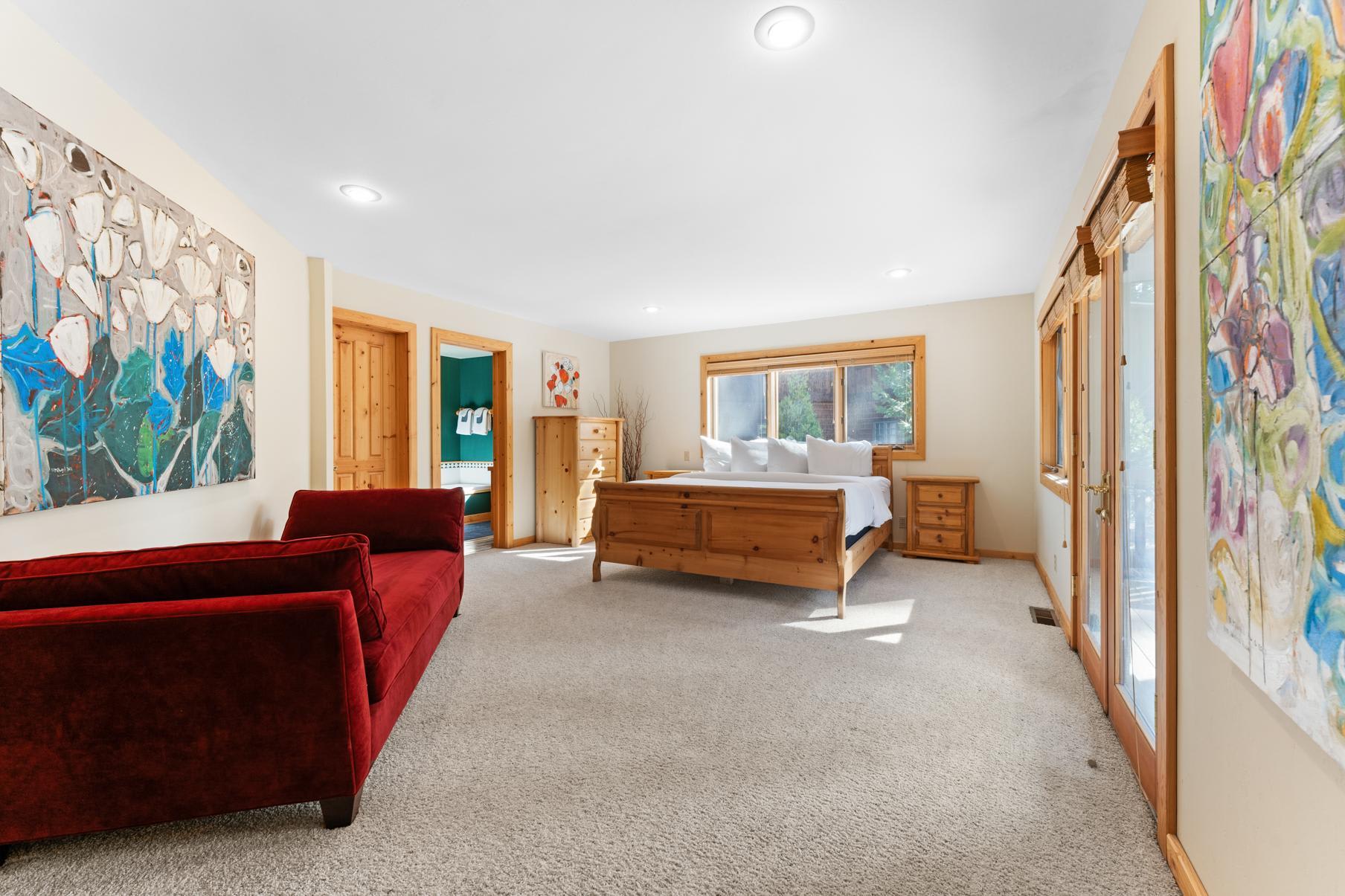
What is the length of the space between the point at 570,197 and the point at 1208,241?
251 cm

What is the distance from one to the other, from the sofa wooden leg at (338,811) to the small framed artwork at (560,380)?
463 centimetres

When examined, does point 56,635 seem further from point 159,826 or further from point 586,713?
point 586,713

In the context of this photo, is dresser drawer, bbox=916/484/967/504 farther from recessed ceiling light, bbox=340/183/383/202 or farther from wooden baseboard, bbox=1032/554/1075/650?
recessed ceiling light, bbox=340/183/383/202

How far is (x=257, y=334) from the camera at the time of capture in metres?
3.08

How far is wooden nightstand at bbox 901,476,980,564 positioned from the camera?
4.66 metres

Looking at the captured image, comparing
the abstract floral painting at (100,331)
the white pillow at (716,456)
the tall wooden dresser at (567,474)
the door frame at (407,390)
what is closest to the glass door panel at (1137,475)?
the abstract floral painting at (100,331)

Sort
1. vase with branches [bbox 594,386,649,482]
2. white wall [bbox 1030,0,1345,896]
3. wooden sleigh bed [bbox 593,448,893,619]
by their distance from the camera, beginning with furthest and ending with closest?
vase with branches [bbox 594,386,649,482]
wooden sleigh bed [bbox 593,448,893,619]
white wall [bbox 1030,0,1345,896]

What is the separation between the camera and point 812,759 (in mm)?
1808

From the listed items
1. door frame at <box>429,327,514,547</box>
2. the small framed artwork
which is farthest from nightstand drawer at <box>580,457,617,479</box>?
the small framed artwork

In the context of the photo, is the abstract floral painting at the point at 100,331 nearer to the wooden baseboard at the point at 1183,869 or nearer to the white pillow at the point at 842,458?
the wooden baseboard at the point at 1183,869

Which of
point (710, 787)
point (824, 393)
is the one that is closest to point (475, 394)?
point (824, 393)

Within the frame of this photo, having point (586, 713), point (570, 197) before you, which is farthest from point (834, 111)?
point (586, 713)

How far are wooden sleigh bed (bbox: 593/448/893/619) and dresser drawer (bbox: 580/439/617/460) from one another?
140cm

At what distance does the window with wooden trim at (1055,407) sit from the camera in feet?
10.5
